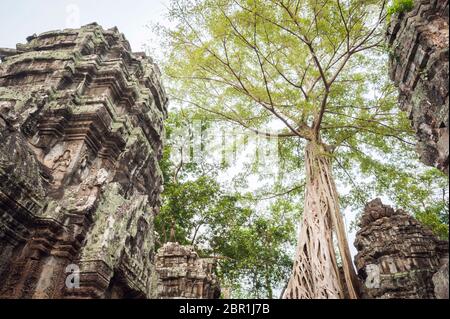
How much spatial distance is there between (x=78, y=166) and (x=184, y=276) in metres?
2.89

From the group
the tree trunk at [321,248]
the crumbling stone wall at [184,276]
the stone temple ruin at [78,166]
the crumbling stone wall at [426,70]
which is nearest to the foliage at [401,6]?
the crumbling stone wall at [426,70]

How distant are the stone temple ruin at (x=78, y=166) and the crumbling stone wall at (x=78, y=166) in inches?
0.5

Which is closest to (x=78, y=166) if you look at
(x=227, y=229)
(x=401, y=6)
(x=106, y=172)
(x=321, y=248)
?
(x=106, y=172)

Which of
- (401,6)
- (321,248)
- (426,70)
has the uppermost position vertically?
(401,6)

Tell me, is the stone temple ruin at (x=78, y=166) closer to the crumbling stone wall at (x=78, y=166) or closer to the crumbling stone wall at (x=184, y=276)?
the crumbling stone wall at (x=78, y=166)

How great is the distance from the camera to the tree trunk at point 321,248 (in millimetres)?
3705

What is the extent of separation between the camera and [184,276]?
18.3 ft

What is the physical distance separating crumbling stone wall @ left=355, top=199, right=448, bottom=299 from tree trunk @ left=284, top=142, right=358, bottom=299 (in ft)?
0.76

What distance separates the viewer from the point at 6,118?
10.6 ft

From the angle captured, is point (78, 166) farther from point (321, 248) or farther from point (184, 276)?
point (321, 248)

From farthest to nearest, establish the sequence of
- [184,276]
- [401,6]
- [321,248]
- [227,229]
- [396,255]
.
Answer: [227,229]
[184,276]
[321,248]
[396,255]
[401,6]

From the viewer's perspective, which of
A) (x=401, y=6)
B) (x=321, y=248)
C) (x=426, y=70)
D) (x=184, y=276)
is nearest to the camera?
(x=426, y=70)

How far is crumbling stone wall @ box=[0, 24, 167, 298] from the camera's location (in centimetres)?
307
